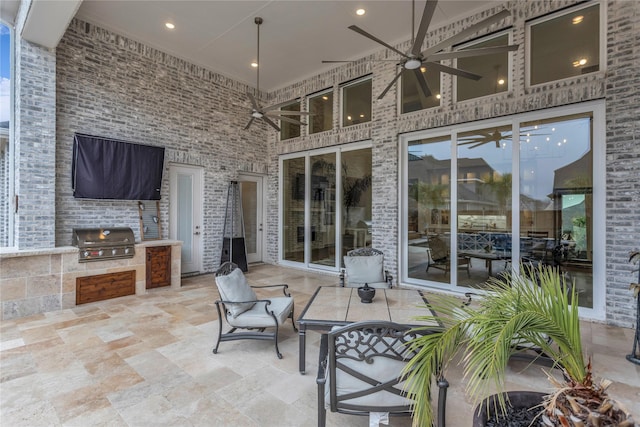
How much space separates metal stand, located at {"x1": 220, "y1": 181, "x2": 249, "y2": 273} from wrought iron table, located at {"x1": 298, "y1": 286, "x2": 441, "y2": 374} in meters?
3.92

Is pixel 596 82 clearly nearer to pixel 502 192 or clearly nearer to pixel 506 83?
pixel 506 83

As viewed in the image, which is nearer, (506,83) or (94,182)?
(506,83)

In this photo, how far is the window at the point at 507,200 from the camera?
422cm

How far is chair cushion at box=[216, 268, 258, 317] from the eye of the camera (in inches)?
131

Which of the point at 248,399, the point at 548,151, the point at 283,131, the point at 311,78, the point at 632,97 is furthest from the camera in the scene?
the point at 283,131

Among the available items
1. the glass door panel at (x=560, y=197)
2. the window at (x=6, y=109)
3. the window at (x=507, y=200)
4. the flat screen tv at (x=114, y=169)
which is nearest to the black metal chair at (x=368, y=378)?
the window at (x=507, y=200)

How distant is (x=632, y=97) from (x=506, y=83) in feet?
4.93

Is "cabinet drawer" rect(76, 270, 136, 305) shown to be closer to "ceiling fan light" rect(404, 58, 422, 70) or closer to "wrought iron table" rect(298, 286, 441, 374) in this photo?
"wrought iron table" rect(298, 286, 441, 374)

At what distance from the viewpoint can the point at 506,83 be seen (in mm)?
4762

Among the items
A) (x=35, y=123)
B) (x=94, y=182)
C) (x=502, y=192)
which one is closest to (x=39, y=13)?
(x=35, y=123)

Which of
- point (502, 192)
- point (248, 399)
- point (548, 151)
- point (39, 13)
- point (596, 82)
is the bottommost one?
point (248, 399)

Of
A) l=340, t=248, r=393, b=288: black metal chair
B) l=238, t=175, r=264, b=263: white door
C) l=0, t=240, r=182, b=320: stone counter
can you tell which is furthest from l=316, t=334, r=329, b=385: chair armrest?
l=238, t=175, r=264, b=263: white door

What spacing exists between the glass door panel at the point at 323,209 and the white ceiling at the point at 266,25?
2.31 m

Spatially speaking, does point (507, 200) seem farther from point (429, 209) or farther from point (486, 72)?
point (486, 72)
